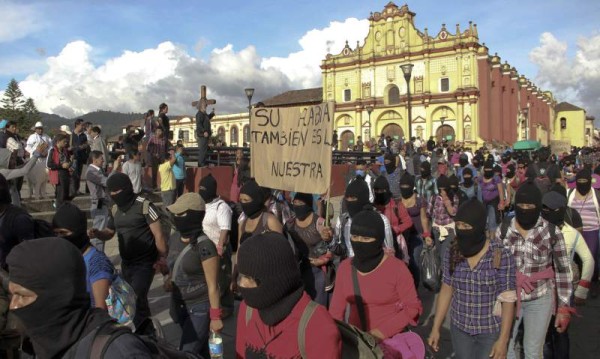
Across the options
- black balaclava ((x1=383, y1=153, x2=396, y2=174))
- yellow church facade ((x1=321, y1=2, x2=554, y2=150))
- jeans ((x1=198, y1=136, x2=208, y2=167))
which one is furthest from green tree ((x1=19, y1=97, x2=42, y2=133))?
black balaclava ((x1=383, y1=153, x2=396, y2=174))

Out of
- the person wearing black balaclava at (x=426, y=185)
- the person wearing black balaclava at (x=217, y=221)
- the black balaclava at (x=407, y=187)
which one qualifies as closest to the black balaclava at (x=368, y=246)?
the person wearing black balaclava at (x=217, y=221)

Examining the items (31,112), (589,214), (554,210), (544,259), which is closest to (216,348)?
(544,259)

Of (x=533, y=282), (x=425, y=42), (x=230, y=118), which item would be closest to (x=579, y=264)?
(x=533, y=282)

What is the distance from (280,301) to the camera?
234cm

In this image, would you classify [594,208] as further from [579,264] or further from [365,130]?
[365,130]

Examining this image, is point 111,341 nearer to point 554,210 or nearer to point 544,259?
point 544,259

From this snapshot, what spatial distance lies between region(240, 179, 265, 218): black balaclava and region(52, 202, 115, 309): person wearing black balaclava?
5.40 feet

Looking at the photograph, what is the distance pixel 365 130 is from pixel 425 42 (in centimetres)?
1157

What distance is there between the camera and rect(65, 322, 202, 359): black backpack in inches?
69.1

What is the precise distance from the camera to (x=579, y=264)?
4.84 m

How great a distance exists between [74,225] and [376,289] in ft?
7.17

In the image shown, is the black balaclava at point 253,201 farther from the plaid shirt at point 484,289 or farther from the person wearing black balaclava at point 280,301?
the person wearing black balaclava at point 280,301

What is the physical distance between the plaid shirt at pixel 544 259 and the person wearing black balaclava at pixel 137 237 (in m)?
3.02

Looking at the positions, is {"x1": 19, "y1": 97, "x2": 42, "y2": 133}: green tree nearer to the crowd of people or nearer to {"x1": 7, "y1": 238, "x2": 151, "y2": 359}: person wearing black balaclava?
the crowd of people
